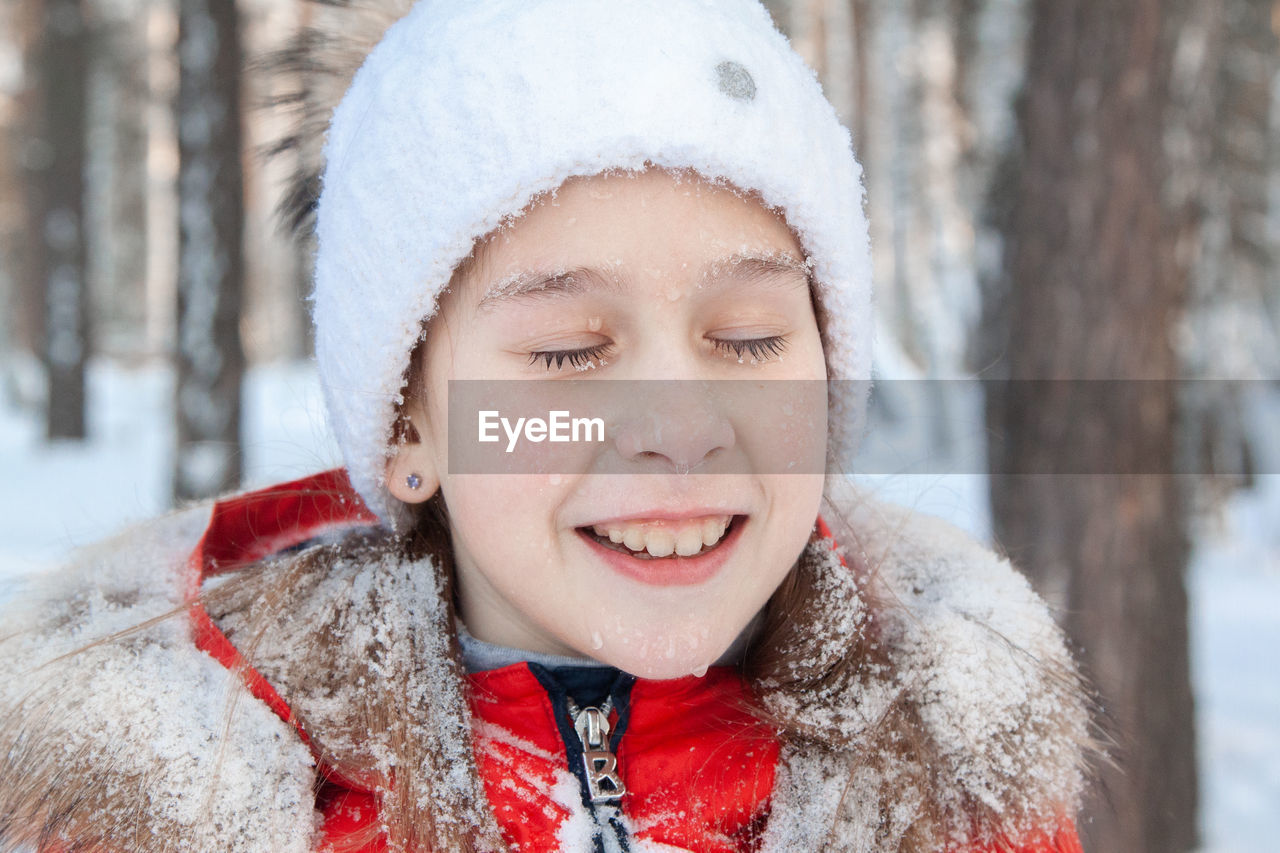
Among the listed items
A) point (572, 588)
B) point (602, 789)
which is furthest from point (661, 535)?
point (602, 789)

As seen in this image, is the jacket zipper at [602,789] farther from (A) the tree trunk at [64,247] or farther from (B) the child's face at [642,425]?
(A) the tree trunk at [64,247]

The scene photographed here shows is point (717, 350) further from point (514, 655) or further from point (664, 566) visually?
point (514, 655)

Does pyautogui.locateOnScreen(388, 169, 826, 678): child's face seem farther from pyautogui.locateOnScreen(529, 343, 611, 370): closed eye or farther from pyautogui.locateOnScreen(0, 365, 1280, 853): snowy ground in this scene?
pyautogui.locateOnScreen(0, 365, 1280, 853): snowy ground

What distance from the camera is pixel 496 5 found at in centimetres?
145

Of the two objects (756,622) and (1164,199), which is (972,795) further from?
(1164,199)

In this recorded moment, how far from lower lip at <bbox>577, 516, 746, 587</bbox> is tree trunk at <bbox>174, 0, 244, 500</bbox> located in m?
4.43

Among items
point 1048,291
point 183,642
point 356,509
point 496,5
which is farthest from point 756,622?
point 1048,291

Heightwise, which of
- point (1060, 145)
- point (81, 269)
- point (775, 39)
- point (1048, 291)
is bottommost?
point (1048, 291)

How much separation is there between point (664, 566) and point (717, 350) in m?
0.32

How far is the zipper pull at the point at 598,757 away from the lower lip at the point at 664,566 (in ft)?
0.91

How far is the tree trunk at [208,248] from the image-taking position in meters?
5.26

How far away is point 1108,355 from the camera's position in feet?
10.6

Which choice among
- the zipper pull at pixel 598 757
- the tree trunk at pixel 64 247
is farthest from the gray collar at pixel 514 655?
the tree trunk at pixel 64 247

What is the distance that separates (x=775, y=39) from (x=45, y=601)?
152 centimetres
